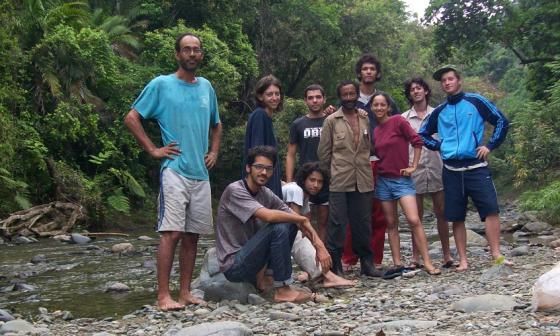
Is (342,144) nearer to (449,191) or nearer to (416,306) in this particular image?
(449,191)

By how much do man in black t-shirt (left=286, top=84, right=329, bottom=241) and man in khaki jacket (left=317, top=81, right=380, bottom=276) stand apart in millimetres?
217

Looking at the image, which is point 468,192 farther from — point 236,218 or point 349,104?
point 236,218

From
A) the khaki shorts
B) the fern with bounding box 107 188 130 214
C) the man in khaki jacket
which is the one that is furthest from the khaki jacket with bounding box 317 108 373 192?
the fern with bounding box 107 188 130 214

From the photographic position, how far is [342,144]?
20.4 ft

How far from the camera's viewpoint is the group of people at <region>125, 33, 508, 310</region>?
5156 mm

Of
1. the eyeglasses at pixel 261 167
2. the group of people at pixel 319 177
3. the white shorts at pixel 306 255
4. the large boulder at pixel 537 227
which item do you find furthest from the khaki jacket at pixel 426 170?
the large boulder at pixel 537 227

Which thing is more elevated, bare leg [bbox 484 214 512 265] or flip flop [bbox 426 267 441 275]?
bare leg [bbox 484 214 512 265]

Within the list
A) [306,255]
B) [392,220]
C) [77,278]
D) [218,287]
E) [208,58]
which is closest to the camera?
[218,287]

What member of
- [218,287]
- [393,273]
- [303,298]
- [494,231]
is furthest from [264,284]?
[494,231]

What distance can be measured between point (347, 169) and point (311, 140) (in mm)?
533

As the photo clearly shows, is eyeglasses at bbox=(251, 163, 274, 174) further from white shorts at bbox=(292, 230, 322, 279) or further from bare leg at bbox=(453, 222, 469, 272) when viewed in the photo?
bare leg at bbox=(453, 222, 469, 272)

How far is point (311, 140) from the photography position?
655 centimetres

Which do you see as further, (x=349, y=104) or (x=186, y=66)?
(x=349, y=104)

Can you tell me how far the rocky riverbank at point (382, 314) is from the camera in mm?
4023
